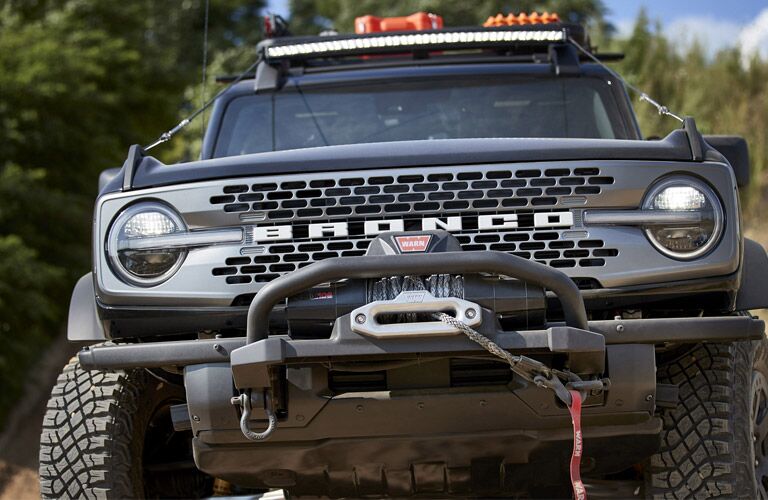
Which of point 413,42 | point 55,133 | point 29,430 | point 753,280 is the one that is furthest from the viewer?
point 55,133

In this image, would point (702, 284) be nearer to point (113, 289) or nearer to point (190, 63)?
point (113, 289)

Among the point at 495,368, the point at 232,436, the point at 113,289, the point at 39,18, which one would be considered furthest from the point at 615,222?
the point at 39,18

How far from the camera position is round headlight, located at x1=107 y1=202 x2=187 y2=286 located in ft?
13.2

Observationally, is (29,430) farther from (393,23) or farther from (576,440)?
(576,440)

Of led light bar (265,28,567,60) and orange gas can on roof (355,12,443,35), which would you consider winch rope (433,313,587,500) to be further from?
orange gas can on roof (355,12,443,35)

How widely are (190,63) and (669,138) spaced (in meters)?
25.2

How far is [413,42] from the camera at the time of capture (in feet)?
19.5

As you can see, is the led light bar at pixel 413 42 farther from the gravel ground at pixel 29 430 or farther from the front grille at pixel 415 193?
the gravel ground at pixel 29 430

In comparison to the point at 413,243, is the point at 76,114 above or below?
above

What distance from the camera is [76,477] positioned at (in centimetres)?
421

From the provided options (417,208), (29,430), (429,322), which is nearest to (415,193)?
(417,208)

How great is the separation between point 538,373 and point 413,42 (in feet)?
8.87

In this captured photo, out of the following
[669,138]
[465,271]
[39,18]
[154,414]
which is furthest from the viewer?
[39,18]

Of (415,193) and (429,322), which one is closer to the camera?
(429,322)
